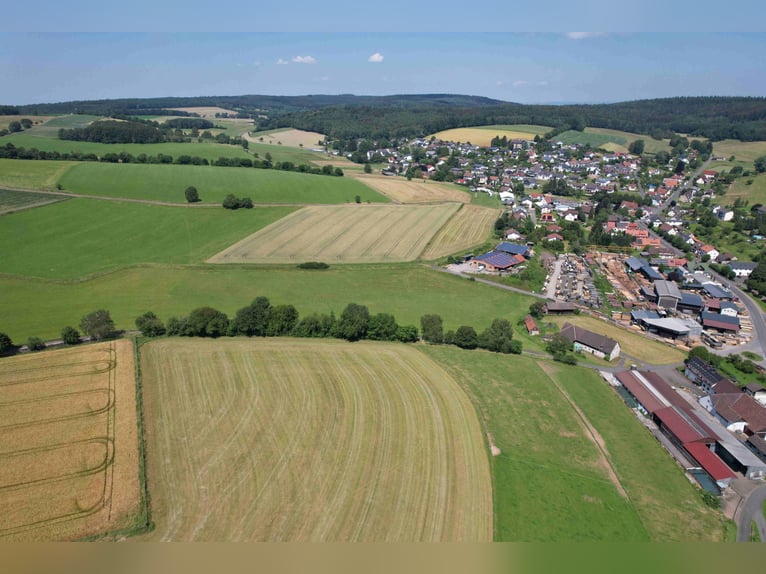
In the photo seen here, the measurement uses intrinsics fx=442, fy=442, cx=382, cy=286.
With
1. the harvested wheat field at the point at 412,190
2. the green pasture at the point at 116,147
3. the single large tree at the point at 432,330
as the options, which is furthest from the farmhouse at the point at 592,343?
the green pasture at the point at 116,147

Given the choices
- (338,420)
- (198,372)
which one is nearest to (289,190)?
(198,372)

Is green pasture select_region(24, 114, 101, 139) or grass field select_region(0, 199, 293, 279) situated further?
green pasture select_region(24, 114, 101, 139)

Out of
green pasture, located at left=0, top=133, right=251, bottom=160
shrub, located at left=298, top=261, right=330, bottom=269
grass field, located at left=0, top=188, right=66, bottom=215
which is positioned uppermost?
green pasture, located at left=0, top=133, right=251, bottom=160

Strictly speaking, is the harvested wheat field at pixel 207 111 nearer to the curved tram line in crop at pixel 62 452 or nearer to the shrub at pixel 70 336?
the shrub at pixel 70 336

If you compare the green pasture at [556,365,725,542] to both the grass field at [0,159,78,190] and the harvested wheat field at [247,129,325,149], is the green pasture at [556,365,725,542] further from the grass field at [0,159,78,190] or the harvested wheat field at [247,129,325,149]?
the harvested wheat field at [247,129,325,149]

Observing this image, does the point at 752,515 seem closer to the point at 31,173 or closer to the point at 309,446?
the point at 309,446

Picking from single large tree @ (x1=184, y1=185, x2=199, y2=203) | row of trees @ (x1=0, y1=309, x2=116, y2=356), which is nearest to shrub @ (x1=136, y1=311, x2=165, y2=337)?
row of trees @ (x1=0, y1=309, x2=116, y2=356)
